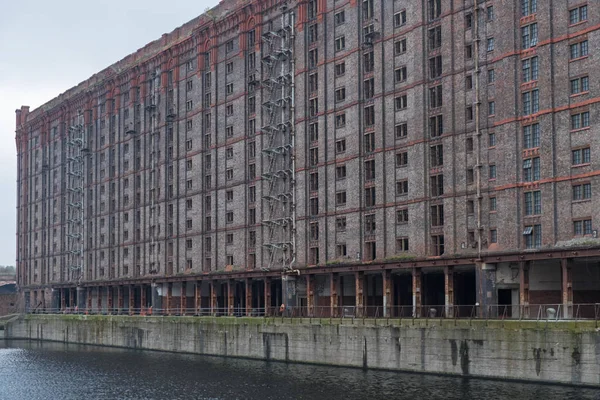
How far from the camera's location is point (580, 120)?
79438 millimetres

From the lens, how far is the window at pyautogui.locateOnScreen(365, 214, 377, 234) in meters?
102

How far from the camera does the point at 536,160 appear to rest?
83.3 metres

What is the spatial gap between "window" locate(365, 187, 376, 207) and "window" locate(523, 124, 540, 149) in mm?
22335

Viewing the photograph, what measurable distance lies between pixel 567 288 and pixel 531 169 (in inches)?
486

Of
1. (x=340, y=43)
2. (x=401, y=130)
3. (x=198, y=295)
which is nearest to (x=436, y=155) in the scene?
(x=401, y=130)

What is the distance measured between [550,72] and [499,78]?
6061 millimetres

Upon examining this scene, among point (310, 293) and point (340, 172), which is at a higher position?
point (340, 172)

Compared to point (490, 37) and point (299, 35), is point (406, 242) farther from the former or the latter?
point (299, 35)

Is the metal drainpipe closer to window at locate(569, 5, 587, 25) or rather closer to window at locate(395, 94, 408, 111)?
window at locate(569, 5, 587, 25)

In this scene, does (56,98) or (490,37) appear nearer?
(490,37)

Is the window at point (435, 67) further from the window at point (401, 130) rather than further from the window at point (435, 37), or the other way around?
the window at point (401, 130)

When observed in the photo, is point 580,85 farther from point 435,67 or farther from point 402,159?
point 402,159

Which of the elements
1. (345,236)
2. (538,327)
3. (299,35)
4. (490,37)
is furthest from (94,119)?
(538,327)

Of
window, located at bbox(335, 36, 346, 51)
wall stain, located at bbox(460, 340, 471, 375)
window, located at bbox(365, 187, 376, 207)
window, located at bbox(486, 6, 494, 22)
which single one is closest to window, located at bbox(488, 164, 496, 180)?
window, located at bbox(486, 6, 494, 22)
